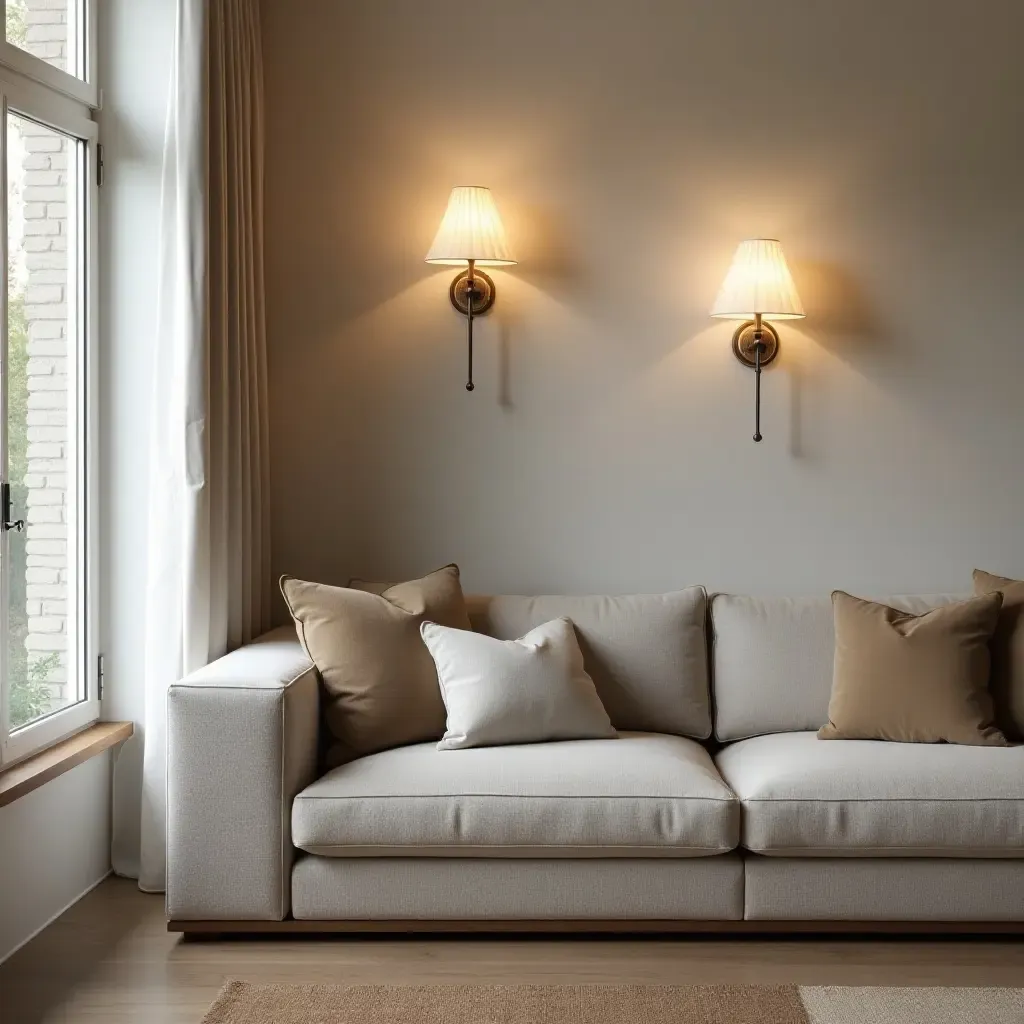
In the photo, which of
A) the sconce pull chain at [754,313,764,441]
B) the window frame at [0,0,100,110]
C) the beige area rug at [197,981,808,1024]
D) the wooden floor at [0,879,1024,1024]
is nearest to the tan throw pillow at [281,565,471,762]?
the wooden floor at [0,879,1024,1024]

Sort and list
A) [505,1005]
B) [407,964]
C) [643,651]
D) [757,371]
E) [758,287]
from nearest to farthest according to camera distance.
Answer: [505,1005]
[407,964]
[643,651]
[758,287]
[757,371]

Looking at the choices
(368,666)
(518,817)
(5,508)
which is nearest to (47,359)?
(5,508)

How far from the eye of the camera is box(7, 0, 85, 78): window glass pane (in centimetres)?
289

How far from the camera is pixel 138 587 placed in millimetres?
3342

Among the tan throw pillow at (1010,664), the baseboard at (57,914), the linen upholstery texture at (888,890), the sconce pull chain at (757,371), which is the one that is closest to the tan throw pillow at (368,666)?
the baseboard at (57,914)

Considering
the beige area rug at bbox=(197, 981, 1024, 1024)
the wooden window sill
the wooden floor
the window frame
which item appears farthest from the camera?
the window frame

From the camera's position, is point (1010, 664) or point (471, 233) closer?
point (1010, 664)

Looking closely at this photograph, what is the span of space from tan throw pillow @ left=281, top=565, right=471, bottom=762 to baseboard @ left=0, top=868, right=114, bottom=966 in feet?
2.64

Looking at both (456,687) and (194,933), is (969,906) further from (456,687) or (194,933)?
(194,933)

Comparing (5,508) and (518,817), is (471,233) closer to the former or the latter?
(5,508)

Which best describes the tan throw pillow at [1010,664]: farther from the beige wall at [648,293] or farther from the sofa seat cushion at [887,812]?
the beige wall at [648,293]

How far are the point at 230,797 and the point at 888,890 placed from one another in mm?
1610

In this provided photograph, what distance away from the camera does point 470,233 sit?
3635 millimetres

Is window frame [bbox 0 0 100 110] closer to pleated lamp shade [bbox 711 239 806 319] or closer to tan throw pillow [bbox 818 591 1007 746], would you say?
pleated lamp shade [bbox 711 239 806 319]
